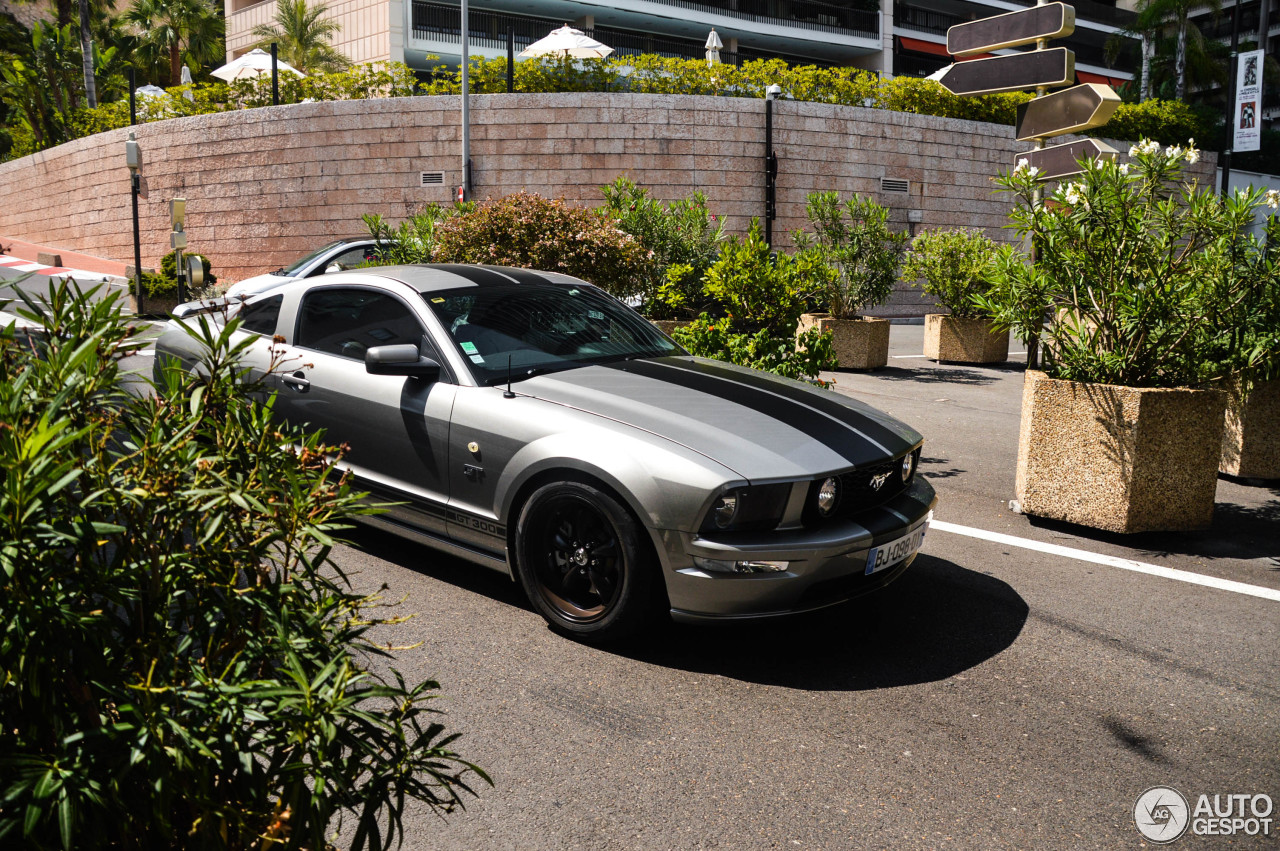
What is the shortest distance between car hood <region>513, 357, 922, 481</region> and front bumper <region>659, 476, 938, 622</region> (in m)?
0.25

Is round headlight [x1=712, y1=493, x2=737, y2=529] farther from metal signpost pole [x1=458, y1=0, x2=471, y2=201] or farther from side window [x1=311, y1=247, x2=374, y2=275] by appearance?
metal signpost pole [x1=458, y1=0, x2=471, y2=201]

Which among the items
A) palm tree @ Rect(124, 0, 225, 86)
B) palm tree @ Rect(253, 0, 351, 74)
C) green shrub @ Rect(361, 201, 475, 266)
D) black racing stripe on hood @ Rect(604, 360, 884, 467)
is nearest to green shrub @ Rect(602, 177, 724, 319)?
green shrub @ Rect(361, 201, 475, 266)

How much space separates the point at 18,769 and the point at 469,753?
2.02m

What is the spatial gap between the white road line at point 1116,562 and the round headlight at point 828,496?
7.11 feet

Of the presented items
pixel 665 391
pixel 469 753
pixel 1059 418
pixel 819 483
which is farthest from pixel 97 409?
pixel 1059 418

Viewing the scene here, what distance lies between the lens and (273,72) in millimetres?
25641

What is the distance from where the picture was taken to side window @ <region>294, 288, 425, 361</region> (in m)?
5.11

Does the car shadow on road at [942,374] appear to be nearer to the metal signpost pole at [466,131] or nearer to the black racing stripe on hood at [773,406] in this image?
the black racing stripe on hood at [773,406]

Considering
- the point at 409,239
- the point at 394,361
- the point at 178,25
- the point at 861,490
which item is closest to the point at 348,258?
the point at 409,239

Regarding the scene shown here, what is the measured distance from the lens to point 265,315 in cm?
574

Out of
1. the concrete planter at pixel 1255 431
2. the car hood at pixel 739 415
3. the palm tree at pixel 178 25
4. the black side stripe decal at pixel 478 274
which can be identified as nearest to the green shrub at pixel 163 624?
the car hood at pixel 739 415

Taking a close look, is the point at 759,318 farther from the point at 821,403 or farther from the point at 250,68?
the point at 250,68

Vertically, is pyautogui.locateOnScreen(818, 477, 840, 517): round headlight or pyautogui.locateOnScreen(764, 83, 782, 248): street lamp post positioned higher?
pyautogui.locateOnScreen(764, 83, 782, 248): street lamp post

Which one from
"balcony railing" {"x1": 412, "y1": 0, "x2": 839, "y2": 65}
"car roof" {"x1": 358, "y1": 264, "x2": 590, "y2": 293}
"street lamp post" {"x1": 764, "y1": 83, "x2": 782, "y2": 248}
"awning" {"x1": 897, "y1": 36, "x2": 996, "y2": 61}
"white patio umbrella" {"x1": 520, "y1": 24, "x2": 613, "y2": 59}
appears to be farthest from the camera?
"awning" {"x1": 897, "y1": 36, "x2": 996, "y2": 61}
